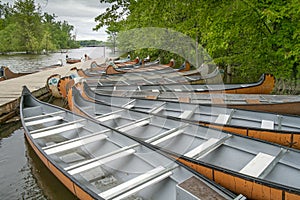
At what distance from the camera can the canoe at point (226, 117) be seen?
4297 mm

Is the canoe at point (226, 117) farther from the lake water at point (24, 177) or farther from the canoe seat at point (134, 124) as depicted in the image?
the lake water at point (24, 177)

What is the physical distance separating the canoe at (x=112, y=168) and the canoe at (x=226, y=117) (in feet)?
4.50

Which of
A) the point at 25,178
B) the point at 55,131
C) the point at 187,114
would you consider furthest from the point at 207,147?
the point at 25,178

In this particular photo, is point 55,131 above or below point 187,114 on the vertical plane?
below

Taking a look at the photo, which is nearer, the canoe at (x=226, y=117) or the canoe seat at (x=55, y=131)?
the canoe at (x=226, y=117)

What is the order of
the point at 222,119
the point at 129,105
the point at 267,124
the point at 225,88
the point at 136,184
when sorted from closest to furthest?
the point at 136,184 < the point at 267,124 < the point at 222,119 < the point at 129,105 < the point at 225,88

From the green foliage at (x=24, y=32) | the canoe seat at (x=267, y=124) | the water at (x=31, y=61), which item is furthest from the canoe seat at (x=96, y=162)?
the green foliage at (x=24, y=32)

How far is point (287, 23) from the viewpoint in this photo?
7.02 metres

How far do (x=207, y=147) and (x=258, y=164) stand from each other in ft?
2.69

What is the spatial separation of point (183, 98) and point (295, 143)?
13.2 feet

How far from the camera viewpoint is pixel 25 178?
4922mm

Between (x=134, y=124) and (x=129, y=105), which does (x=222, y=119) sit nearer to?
(x=134, y=124)

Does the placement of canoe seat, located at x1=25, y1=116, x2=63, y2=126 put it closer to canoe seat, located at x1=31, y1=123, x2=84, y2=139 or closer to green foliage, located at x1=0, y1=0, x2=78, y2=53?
canoe seat, located at x1=31, y1=123, x2=84, y2=139

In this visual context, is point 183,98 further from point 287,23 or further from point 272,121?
point 287,23
